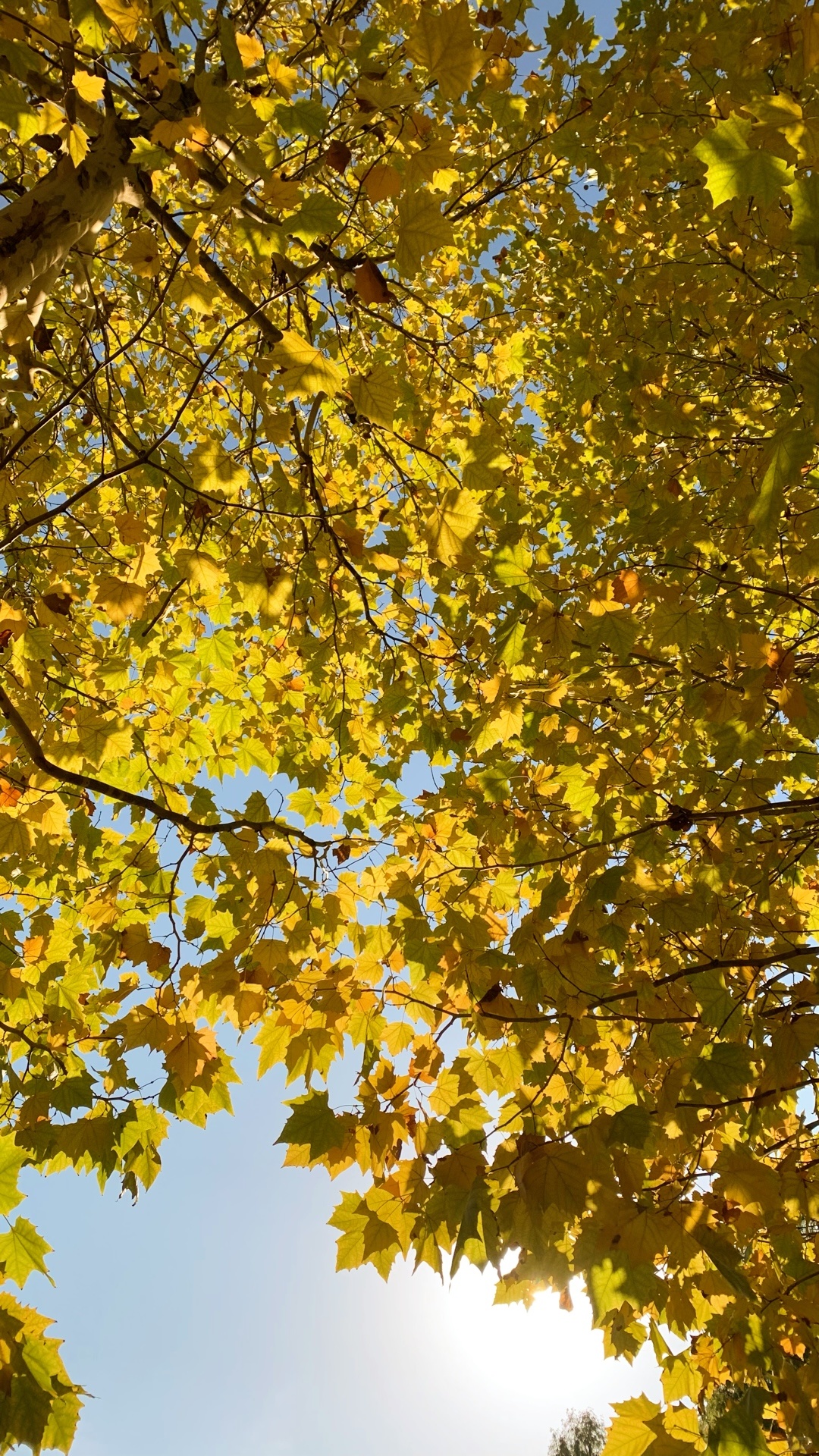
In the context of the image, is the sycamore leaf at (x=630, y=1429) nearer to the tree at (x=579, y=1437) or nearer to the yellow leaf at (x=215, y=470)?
the yellow leaf at (x=215, y=470)

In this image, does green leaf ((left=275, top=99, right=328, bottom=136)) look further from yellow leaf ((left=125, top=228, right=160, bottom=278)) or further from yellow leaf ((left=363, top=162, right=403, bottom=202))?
yellow leaf ((left=125, top=228, right=160, bottom=278))

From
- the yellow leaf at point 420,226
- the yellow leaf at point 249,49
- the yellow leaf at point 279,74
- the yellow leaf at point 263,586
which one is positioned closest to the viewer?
the yellow leaf at point 420,226

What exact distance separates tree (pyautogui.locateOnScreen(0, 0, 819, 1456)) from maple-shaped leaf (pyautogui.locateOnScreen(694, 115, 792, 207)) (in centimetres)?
1

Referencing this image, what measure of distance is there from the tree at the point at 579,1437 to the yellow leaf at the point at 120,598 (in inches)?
719

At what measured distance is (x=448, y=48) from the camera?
1753 millimetres

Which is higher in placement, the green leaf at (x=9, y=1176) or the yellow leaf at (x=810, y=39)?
the yellow leaf at (x=810, y=39)

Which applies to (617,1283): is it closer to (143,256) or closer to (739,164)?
(739,164)

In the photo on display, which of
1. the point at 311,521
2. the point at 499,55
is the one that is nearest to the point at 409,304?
the point at 499,55

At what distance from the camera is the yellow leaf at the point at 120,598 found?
2596mm

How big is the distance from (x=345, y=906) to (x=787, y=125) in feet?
8.79

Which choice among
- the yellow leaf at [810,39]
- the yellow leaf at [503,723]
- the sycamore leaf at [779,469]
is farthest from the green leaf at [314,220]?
the yellow leaf at [503,723]

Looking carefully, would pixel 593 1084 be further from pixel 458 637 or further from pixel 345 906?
pixel 458 637

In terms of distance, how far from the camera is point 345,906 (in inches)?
116

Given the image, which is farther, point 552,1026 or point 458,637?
point 458,637
